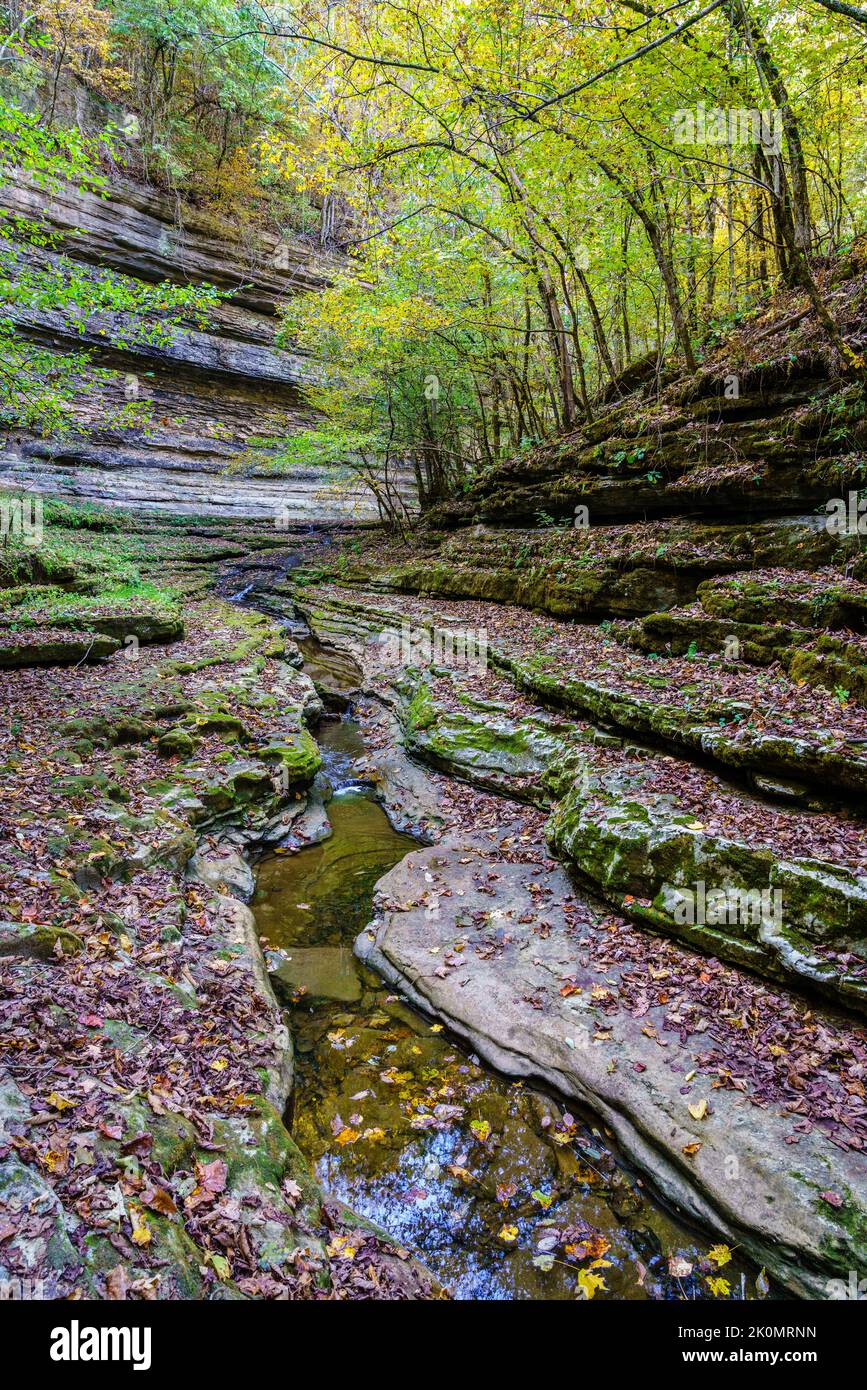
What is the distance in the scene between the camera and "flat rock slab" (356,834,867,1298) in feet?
11.0

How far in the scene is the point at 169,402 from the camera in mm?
28984

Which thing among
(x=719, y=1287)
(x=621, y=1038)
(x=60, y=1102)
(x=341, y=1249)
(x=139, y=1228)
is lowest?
(x=719, y=1287)

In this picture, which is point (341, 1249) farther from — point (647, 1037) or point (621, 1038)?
point (647, 1037)

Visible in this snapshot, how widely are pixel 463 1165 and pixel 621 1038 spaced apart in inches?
58.1

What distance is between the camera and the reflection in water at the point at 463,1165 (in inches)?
134

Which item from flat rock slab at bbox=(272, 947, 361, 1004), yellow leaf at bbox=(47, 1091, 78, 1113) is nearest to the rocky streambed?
flat rock slab at bbox=(272, 947, 361, 1004)

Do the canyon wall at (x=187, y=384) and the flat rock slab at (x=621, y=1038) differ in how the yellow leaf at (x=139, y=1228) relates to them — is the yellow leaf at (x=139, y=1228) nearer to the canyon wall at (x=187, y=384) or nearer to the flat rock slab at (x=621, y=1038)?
the flat rock slab at (x=621, y=1038)

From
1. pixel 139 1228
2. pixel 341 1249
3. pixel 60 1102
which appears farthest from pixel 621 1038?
pixel 60 1102

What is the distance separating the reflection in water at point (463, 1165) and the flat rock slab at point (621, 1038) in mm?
210

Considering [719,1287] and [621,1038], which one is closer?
[719,1287]

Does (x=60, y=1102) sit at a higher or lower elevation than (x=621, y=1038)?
higher

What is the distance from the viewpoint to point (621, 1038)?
459 cm

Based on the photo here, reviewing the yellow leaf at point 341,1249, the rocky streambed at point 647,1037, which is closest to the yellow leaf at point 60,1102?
the yellow leaf at point 341,1249

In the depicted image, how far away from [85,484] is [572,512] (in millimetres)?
21541
